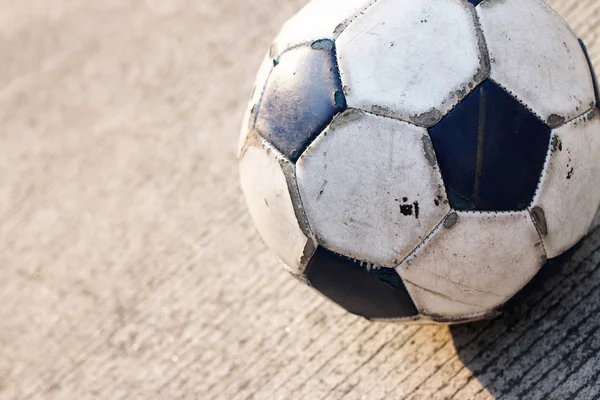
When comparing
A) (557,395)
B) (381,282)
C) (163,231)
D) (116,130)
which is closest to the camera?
(381,282)

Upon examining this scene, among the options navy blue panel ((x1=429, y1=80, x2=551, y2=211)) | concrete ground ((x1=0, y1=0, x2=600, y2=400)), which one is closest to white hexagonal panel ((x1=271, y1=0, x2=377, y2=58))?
navy blue panel ((x1=429, y1=80, x2=551, y2=211))

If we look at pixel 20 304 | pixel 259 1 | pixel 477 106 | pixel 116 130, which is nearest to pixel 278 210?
pixel 477 106

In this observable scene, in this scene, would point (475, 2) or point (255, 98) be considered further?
point (255, 98)

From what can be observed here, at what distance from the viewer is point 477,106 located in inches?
60.0

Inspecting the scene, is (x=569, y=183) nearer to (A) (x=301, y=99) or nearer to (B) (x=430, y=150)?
(B) (x=430, y=150)

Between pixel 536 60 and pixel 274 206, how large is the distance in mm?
713

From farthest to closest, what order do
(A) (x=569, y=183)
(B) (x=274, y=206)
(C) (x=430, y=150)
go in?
(B) (x=274, y=206) → (A) (x=569, y=183) → (C) (x=430, y=150)

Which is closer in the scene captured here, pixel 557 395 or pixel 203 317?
pixel 557 395

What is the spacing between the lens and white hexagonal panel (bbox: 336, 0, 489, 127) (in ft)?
5.00

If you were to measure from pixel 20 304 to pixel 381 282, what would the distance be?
66.4 inches

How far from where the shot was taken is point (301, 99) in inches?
65.0

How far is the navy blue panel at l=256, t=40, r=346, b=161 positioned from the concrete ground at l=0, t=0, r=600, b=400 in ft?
2.47

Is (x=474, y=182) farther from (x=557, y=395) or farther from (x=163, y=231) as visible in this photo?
(x=163, y=231)

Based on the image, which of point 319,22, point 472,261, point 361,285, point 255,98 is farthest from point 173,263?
point 472,261
